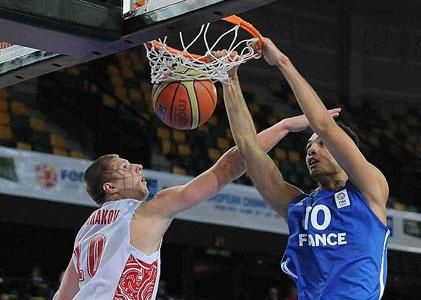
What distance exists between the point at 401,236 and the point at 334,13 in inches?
201

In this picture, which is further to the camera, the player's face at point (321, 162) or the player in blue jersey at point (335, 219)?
the player's face at point (321, 162)

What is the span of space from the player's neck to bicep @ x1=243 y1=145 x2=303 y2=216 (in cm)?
22

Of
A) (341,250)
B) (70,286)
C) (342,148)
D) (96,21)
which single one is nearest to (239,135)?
(342,148)

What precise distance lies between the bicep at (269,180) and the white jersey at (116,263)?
1.65 ft

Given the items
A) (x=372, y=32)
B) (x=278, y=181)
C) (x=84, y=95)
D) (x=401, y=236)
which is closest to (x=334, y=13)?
(x=372, y=32)

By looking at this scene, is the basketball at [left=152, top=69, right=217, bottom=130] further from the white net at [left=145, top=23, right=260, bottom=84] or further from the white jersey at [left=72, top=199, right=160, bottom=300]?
the white jersey at [left=72, top=199, right=160, bottom=300]

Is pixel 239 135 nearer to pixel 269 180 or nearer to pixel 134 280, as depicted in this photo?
pixel 269 180

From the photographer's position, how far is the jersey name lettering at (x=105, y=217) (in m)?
3.79

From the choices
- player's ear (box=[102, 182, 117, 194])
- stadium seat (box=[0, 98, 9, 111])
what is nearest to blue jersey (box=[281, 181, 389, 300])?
player's ear (box=[102, 182, 117, 194])

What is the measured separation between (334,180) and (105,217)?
96 centimetres

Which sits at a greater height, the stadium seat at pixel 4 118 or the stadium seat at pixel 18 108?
the stadium seat at pixel 18 108

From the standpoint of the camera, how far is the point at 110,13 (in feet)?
11.4

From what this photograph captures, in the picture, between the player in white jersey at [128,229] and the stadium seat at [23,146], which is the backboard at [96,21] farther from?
the stadium seat at [23,146]

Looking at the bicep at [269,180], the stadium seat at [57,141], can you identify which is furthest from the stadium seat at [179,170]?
the bicep at [269,180]
